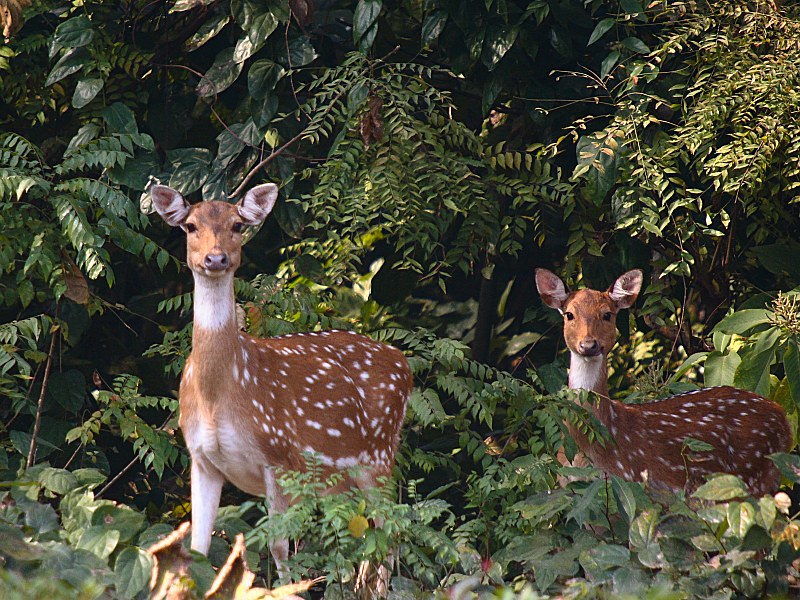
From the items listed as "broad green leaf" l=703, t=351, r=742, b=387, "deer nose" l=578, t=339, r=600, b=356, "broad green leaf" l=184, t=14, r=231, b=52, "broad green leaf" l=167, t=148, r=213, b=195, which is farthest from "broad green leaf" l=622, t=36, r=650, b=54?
"broad green leaf" l=167, t=148, r=213, b=195

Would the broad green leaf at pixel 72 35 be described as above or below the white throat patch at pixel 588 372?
above

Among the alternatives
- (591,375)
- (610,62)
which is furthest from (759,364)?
(610,62)

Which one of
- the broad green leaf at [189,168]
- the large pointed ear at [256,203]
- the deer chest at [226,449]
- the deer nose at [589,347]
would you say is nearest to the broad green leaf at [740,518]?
the deer nose at [589,347]

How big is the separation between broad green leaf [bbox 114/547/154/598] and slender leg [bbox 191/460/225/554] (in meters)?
1.09

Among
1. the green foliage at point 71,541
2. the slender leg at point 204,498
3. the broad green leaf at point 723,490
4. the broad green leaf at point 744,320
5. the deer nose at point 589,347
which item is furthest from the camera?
the broad green leaf at point 744,320

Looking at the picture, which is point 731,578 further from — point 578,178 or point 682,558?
point 578,178

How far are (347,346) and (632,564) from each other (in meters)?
2.38

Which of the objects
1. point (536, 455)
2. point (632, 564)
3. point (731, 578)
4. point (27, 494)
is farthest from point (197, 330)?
point (731, 578)

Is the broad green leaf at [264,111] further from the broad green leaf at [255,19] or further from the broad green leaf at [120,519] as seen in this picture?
the broad green leaf at [120,519]

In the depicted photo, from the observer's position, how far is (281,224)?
7.24m

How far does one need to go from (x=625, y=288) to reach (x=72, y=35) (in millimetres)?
3521

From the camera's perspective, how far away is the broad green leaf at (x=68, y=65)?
22.3 feet

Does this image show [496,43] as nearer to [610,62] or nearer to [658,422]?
[610,62]

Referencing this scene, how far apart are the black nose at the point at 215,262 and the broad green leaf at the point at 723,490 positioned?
7.51ft
